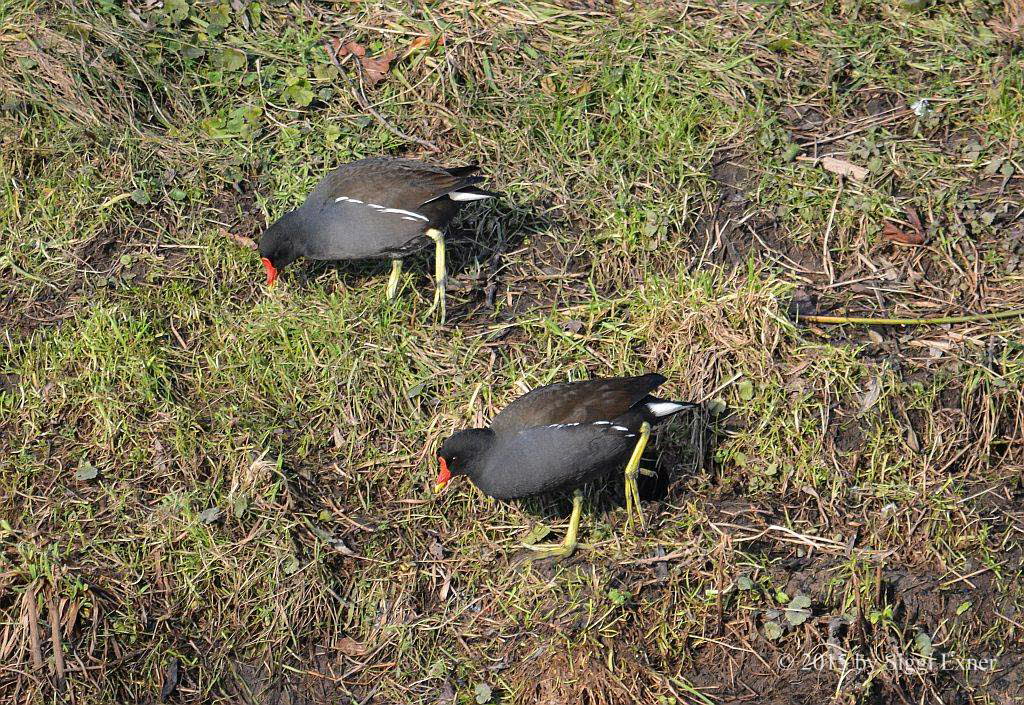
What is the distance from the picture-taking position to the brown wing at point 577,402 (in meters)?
3.97

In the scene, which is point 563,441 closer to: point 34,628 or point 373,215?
point 373,215

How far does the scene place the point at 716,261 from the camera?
4.74 m

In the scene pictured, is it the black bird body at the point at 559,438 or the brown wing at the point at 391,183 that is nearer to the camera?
the black bird body at the point at 559,438

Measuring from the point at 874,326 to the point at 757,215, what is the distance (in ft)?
2.50

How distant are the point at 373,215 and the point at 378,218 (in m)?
0.03

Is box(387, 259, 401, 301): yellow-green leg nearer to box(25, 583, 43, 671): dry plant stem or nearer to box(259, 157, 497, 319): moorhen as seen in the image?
box(259, 157, 497, 319): moorhen

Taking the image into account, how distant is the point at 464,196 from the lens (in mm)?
4629

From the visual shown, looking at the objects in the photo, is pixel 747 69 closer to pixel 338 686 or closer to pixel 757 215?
pixel 757 215

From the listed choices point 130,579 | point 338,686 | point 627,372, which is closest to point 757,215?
point 627,372

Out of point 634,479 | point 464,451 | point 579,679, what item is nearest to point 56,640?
point 464,451

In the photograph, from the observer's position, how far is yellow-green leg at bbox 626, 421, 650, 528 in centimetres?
399

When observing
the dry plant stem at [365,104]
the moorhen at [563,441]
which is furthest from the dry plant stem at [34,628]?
the dry plant stem at [365,104]

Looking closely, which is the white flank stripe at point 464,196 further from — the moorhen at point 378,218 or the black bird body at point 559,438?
the black bird body at point 559,438

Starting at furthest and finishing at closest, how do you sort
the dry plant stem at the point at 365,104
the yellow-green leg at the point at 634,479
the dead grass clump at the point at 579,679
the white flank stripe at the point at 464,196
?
the dry plant stem at the point at 365,104 < the white flank stripe at the point at 464,196 < the yellow-green leg at the point at 634,479 < the dead grass clump at the point at 579,679
